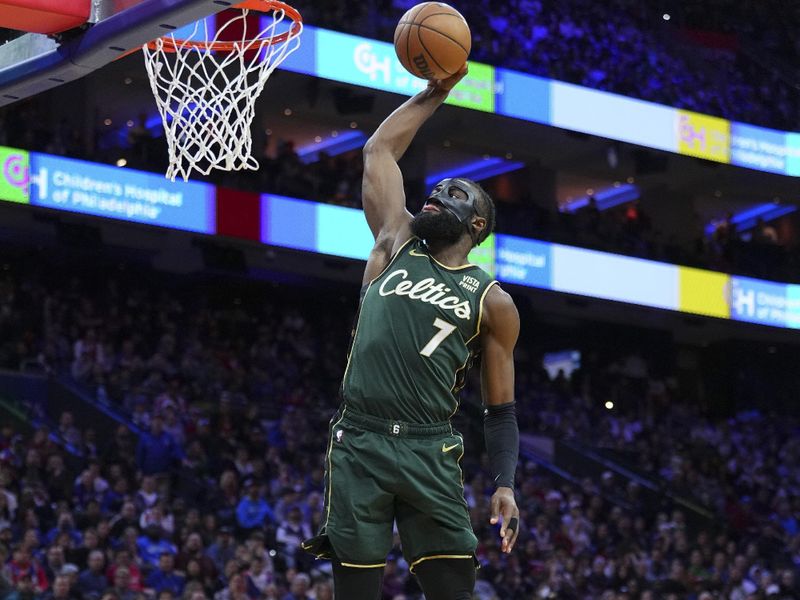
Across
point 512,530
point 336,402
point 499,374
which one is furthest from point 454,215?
point 336,402

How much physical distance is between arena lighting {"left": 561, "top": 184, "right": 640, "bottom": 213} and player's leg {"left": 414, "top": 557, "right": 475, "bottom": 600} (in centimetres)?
2271

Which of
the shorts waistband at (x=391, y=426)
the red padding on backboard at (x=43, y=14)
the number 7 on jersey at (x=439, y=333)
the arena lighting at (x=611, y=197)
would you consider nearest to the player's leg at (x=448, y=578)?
the shorts waistband at (x=391, y=426)

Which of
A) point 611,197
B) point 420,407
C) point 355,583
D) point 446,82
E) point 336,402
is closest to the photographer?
point 355,583

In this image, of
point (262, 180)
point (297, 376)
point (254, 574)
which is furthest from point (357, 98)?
point (254, 574)

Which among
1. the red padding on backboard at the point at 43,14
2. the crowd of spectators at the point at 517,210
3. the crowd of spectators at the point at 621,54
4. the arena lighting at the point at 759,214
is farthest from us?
the arena lighting at the point at 759,214

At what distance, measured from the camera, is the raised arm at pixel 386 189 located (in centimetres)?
488

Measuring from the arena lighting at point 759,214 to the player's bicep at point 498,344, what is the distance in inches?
938

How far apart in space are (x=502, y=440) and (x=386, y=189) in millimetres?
958

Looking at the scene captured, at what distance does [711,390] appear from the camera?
1057 inches

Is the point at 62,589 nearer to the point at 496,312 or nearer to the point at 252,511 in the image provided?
the point at 252,511

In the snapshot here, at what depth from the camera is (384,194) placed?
4.88 metres

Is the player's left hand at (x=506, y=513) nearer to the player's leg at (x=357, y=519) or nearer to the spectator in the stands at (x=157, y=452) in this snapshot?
the player's leg at (x=357, y=519)

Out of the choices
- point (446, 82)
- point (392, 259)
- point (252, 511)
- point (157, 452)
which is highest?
point (446, 82)

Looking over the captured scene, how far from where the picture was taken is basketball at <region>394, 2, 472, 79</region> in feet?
16.5
